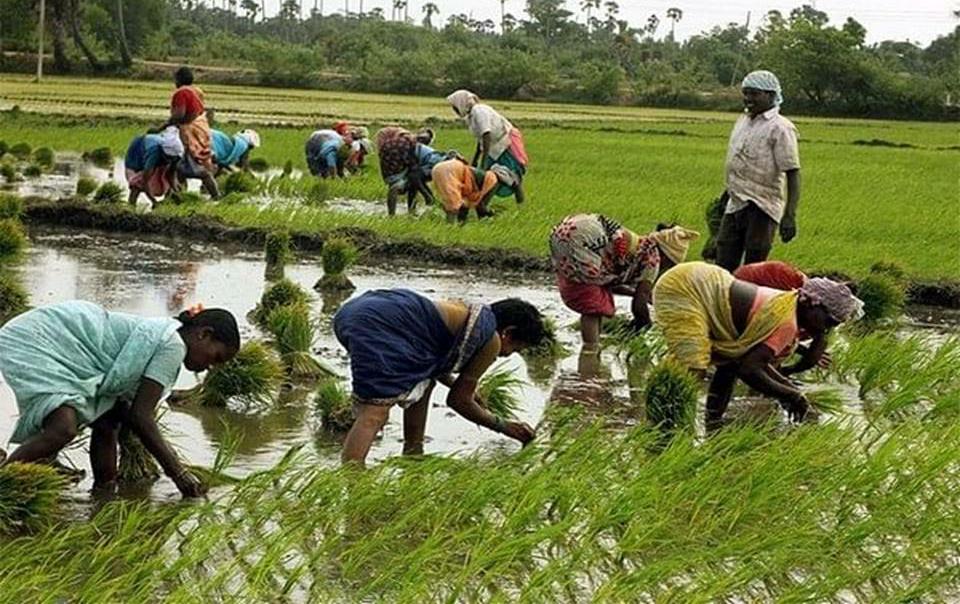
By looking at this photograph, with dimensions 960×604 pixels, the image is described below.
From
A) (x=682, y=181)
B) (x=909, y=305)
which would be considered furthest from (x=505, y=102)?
(x=909, y=305)

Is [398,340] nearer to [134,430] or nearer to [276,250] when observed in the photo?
[134,430]

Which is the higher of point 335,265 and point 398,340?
point 398,340

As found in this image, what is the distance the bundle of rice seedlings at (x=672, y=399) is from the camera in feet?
20.6

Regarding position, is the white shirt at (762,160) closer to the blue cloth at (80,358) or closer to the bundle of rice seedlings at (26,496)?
the blue cloth at (80,358)

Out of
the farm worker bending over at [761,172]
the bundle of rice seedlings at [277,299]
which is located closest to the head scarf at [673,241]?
the farm worker bending over at [761,172]

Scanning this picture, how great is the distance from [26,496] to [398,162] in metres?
9.48

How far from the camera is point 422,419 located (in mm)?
6000

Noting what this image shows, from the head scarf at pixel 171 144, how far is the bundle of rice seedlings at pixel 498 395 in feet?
23.7

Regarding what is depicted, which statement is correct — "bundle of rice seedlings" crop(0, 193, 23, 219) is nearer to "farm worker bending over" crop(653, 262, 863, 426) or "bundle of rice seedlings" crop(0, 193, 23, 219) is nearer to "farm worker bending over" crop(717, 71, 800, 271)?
"farm worker bending over" crop(717, 71, 800, 271)

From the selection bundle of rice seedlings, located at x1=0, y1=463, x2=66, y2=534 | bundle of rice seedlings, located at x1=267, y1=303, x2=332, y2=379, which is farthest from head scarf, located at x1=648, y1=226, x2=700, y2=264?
bundle of rice seedlings, located at x1=0, y1=463, x2=66, y2=534

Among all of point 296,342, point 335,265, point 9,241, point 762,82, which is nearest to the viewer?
point 296,342

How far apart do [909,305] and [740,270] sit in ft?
11.2

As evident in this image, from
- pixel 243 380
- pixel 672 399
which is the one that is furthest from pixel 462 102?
pixel 672 399

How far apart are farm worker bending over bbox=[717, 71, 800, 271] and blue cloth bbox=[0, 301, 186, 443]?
4718mm
